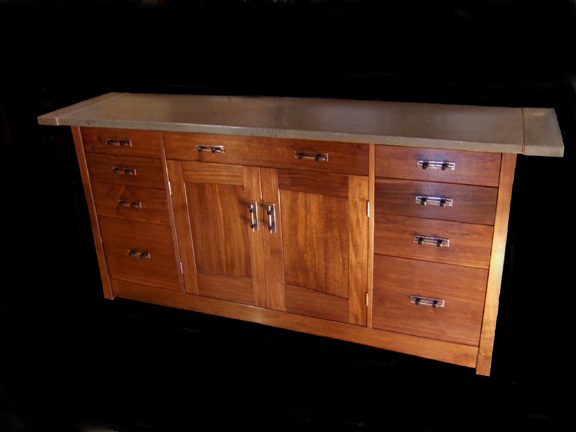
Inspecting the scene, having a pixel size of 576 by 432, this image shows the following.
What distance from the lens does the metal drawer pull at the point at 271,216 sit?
81.8 inches

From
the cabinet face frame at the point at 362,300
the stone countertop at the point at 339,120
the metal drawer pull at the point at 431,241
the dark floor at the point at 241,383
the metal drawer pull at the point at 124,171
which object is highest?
the stone countertop at the point at 339,120

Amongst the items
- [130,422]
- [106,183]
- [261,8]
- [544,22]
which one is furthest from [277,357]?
[544,22]

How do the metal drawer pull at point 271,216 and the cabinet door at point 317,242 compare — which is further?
the metal drawer pull at point 271,216

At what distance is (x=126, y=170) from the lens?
2.26 metres

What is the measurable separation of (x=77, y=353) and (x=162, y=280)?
44 centimetres

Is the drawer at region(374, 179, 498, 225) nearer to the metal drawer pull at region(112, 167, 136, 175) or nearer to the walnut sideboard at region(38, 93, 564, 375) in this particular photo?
the walnut sideboard at region(38, 93, 564, 375)

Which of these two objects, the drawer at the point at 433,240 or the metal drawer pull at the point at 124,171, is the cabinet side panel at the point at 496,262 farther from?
the metal drawer pull at the point at 124,171

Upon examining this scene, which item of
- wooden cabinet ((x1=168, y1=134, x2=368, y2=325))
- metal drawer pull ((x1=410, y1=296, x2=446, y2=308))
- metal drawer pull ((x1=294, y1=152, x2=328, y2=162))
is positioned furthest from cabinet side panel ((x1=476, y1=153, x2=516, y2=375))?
metal drawer pull ((x1=294, y1=152, x2=328, y2=162))

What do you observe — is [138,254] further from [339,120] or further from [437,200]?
[437,200]

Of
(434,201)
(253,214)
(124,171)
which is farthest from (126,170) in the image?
(434,201)

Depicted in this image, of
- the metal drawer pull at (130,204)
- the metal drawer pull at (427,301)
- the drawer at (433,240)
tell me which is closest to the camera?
the drawer at (433,240)

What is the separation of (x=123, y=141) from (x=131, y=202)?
0.26m

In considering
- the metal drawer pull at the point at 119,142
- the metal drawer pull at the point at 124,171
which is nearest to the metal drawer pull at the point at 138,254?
the metal drawer pull at the point at 124,171

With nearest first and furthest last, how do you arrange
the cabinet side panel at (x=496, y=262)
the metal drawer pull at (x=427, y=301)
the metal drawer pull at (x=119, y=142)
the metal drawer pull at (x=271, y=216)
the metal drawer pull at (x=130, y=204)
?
the cabinet side panel at (x=496, y=262), the metal drawer pull at (x=427, y=301), the metal drawer pull at (x=271, y=216), the metal drawer pull at (x=119, y=142), the metal drawer pull at (x=130, y=204)
